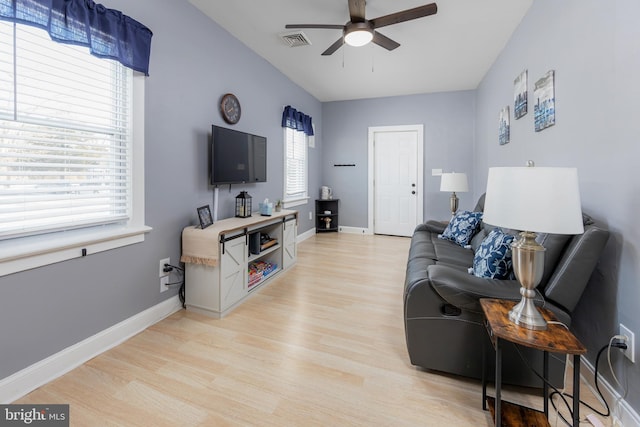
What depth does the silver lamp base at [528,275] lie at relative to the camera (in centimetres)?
122

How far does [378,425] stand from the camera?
4.44 ft

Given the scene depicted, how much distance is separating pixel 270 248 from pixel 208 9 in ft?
7.82

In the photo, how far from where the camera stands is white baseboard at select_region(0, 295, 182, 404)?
149 cm

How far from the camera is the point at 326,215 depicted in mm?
5910

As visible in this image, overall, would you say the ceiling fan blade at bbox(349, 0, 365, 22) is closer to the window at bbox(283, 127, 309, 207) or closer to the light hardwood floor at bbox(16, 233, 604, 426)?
the window at bbox(283, 127, 309, 207)

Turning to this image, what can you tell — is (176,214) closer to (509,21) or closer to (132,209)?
(132,209)

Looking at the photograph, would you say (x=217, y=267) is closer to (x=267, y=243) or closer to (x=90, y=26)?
(x=267, y=243)

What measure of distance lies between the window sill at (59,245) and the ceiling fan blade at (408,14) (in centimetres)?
253

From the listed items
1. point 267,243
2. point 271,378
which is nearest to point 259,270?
point 267,243

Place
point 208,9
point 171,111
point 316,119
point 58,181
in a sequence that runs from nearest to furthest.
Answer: point 58,181
point 171,111
point 208,9
point 316,119

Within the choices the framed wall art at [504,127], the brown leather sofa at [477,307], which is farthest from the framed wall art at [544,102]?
the brown leather sofa at [477,307]

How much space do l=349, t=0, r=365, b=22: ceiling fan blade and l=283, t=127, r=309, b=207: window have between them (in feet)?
7.11

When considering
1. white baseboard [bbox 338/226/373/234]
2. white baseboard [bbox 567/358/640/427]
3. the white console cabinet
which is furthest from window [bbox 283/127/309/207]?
white baseboard [bbox 567/358/640/427]

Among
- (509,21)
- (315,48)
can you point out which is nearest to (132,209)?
(315,48)
